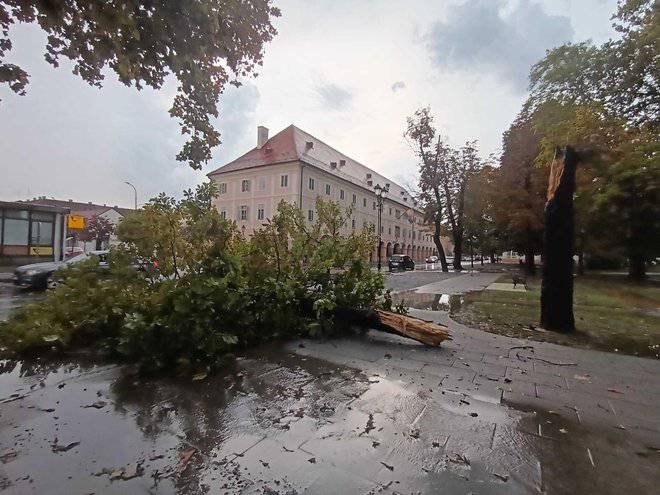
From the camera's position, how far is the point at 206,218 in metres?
4.73

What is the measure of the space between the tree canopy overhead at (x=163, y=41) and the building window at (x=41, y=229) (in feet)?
73.3

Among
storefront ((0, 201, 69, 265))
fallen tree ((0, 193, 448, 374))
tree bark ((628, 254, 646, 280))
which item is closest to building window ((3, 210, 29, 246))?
storefront ((0, 201, 69, 265))

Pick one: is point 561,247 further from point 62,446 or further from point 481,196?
point 481,196

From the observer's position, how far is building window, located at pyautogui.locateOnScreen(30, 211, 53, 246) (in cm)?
2048

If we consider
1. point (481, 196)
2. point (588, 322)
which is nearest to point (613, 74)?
point (588, 322)

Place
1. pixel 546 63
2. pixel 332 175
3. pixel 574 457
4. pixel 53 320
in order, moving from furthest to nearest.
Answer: pixel 332 175
pixel 546 63
pixel 53 320
pixel 574 457

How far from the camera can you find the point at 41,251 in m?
21.0

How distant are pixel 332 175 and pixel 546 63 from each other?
116 feet

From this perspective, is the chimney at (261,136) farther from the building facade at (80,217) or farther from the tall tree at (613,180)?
the tall tree at (613,180)

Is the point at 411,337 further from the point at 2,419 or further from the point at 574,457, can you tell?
the point at 2,419

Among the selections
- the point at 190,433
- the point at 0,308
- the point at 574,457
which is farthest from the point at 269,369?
the point at 0,308

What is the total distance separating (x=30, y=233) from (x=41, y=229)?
23.2 inches

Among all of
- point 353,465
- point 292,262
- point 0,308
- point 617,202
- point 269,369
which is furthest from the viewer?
point 617,202

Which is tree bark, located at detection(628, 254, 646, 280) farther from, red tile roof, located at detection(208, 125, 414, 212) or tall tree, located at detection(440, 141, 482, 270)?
red tile roof, located at detection(208, 125, 414, 212)
